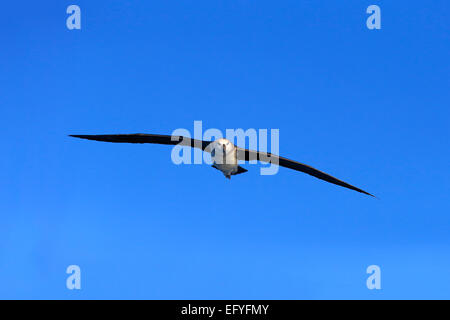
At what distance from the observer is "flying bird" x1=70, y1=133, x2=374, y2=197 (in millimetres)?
26625

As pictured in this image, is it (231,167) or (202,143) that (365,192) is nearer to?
(231,167)

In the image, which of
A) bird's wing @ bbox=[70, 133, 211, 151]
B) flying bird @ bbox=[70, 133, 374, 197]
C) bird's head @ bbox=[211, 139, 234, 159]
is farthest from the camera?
bird's wing @ bbox=[70, 133, 211, 151]

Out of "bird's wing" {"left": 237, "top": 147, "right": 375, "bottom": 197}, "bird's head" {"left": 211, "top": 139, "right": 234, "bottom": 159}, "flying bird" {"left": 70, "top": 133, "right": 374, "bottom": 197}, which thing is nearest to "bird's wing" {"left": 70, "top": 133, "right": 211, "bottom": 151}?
"flying bird" {"left": 70, "top": 133, "right": 374, "bottom": 197}

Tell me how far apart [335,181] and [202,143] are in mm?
9184

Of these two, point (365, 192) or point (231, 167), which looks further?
point (365, 192)

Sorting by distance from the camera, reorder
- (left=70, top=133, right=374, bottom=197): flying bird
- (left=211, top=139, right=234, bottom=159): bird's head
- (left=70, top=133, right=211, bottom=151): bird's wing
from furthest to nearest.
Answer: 1. (left=70, top=133, right=211, bottom=151): bird's wing
2. (left=70, top=133, right=374, bottom=197): flying bird
3. (left=211, top=139, right=234, bottom=159): bird's head

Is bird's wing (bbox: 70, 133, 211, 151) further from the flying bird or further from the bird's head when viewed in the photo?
the bird's head

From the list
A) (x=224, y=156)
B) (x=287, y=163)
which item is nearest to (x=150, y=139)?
(x=224, y=156)

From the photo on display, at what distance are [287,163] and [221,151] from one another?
5.35 metres

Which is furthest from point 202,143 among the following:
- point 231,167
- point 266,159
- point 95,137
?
point 95,137

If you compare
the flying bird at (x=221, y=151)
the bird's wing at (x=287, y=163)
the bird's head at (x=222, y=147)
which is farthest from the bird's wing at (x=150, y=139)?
the bird's wing at (x=287, y=163)

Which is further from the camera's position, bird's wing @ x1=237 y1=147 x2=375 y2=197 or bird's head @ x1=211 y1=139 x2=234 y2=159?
bird's wing @ x1=237 y1=147 x2=375 y2=197

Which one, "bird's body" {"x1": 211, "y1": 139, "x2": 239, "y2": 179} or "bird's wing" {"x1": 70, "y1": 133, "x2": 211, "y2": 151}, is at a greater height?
"bird's wing" {"x1": 70, "y1": 133, "x2": 211, "y2": 151}

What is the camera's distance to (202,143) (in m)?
27.8
